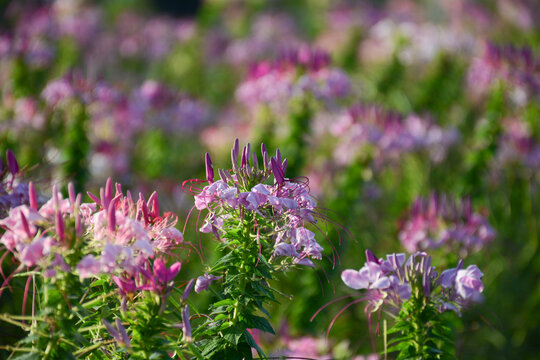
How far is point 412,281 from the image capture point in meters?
1.46

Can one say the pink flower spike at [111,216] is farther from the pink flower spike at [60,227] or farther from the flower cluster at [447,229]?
the flower cluster at [447,229]

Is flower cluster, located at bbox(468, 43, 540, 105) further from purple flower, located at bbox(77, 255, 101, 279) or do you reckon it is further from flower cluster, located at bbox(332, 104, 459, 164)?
purple flower, located at bbox(77, 255, 101, 279)

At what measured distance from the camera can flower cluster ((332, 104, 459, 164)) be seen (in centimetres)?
367

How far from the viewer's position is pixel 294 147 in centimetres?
358

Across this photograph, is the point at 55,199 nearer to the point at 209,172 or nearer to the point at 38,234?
the point at 38,234

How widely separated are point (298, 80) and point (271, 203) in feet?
8.26

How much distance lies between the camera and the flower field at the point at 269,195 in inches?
48.6

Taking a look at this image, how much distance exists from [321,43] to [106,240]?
22.0ft


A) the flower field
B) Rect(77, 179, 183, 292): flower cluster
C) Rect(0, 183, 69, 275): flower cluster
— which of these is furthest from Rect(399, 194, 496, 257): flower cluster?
Rect(0, 183, 69, 275): flower cluster

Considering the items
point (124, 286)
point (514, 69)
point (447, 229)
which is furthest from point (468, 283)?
point (514, 69)

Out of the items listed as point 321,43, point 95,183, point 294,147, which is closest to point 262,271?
point 294,147

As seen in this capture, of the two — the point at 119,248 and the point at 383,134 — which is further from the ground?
the point at 119,248

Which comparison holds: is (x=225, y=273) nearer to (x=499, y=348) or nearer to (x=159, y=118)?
(x=499, y=348)

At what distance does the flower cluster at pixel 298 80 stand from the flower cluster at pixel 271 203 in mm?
2211
